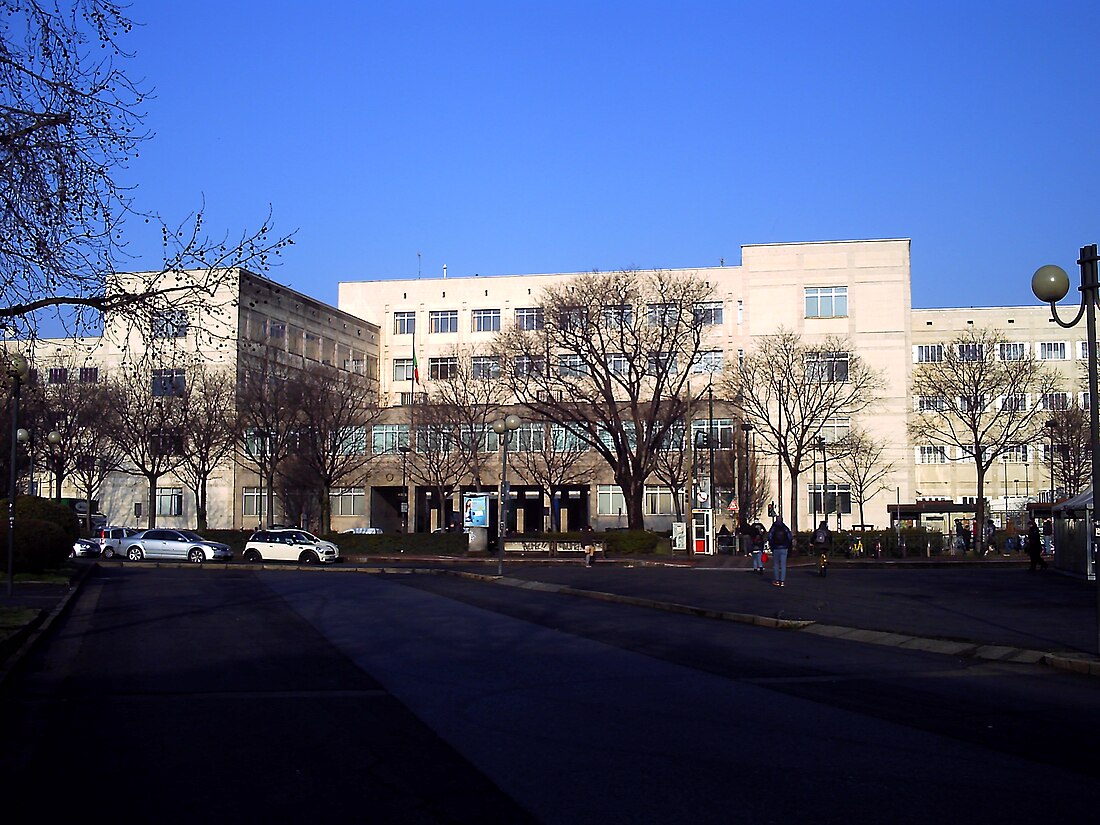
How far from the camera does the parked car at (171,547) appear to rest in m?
51.4

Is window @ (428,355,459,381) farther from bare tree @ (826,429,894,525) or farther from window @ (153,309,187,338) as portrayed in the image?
window @ (153,309,187,338)

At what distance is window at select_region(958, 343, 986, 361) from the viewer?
66.6 m

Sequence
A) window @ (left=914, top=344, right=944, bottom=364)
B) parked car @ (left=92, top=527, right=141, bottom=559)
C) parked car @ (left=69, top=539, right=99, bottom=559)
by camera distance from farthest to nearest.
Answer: window @ (left=914, top=344, right=944, bottom=364)
parked car @ (left=69, top=539, right=99, bottom=559)
parked car @ (left=92, top=527, right=141, bottom=559)

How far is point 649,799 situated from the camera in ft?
24.0

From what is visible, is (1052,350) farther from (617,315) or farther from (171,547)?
(171,547)

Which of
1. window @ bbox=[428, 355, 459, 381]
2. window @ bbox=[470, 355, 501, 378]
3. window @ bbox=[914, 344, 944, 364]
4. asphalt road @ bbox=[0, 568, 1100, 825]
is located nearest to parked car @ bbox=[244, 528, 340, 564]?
window @ bbox=[470, 355, 501, 378]

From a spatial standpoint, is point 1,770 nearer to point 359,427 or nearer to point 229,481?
point 359,427

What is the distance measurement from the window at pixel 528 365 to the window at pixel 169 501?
34543 mm

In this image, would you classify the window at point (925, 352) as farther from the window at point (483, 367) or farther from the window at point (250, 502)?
the window at point (250, 502)

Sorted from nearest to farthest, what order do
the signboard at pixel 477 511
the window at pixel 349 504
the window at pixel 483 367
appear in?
the signboard at pixel 477 511
the window at pixel 483 367
the window at pixel 349 504

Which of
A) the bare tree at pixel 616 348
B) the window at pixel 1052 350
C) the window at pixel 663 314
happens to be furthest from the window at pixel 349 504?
the window at pixel 1052 350

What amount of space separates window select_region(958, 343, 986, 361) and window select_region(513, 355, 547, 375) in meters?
26.5

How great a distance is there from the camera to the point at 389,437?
8362cm

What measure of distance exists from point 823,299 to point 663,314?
28.3 m
